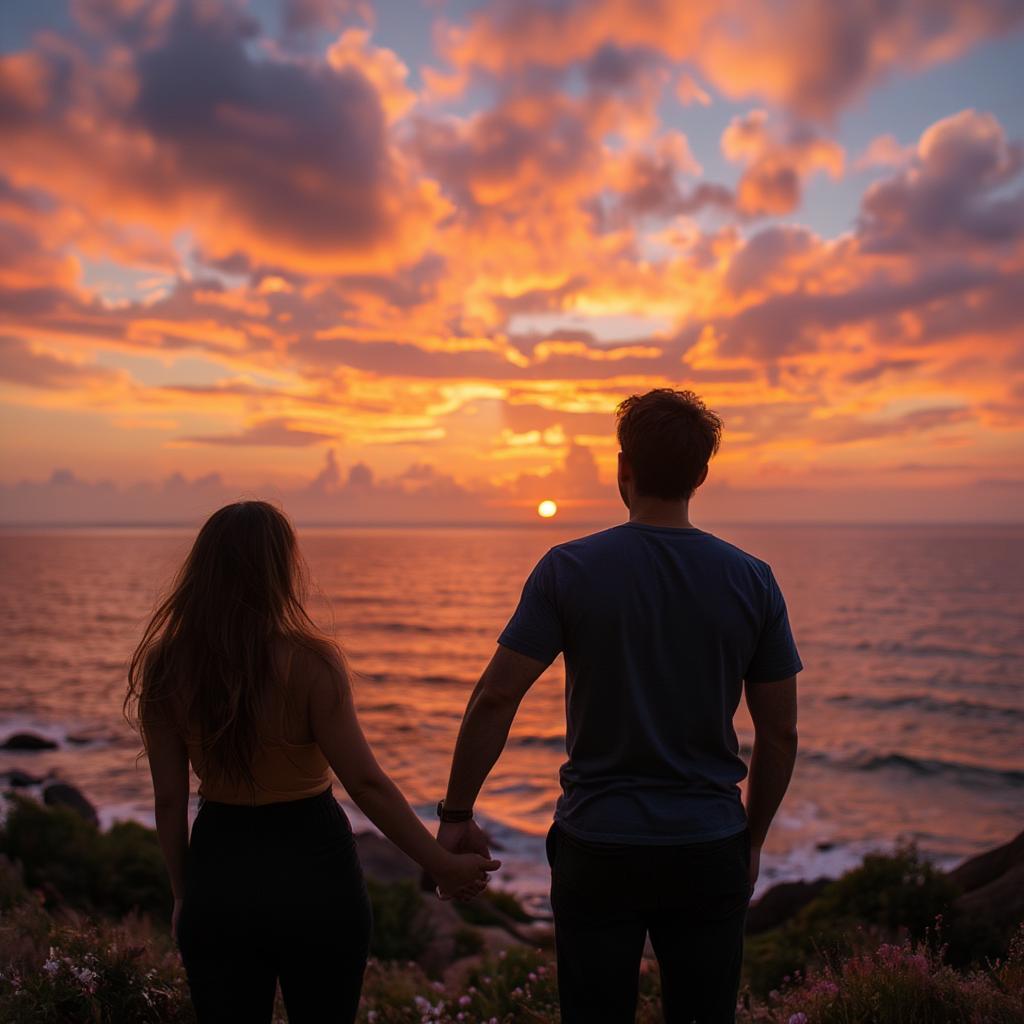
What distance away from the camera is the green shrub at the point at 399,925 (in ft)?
33.2

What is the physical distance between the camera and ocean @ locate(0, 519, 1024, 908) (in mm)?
18453

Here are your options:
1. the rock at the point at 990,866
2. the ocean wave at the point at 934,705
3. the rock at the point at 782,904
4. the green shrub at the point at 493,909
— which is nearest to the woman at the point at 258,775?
the rock at the point at 990,866

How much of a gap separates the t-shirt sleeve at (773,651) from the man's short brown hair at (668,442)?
0.46 m

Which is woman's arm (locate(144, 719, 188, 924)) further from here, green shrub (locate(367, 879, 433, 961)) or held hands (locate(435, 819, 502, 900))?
green shrub (locate(367, 879, 433, 961))

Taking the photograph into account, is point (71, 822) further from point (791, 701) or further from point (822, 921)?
point (791, 701)

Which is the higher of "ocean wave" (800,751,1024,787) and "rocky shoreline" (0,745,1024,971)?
"rocky shoreline" (0,745,1024,971)

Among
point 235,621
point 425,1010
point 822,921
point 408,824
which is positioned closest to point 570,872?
point 408,824

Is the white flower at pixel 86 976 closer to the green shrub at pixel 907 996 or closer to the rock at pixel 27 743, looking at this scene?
the green shrub at pixel 907 996

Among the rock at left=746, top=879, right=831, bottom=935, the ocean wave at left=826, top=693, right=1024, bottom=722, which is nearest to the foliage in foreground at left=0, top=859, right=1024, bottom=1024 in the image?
the rock at left=746, top=879, right=831, bottom=935

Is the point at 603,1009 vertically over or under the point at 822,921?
over

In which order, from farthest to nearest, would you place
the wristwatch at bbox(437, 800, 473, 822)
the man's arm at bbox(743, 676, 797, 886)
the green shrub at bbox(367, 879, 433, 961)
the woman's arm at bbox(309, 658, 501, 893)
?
the green shrub at bbox(367, 879, 433, 961) < the wristwatch at bbox(437, 800, 473, 822) < the man's arm at bbox(743, 676, 797, 886) < the woman's arm at bbox(309, 658, 501, 893)

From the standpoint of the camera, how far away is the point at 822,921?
10.3 metres

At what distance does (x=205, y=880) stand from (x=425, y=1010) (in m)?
3.31

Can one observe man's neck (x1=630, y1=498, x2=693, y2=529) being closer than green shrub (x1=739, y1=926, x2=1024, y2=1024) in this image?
Yes
